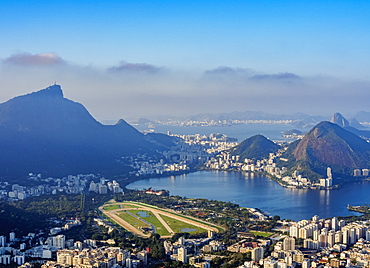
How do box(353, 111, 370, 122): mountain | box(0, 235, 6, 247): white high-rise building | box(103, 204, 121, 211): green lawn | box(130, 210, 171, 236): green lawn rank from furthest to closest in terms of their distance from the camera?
box(353, 111, 370, 122): mountain < box(103, 204, 121, 211): green lawn < box(130, 210, 171, 236): green lawn < box(0, 235, 6, 247): white high-rise building

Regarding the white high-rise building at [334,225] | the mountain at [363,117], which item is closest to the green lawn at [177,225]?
the white high-rise building at [334,225]

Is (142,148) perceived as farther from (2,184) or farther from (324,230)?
(324,230)

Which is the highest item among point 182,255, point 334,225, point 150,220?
point 334,225

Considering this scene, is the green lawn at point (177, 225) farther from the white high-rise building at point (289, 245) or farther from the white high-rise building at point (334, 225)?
the white high-rise building at point (334, 225)

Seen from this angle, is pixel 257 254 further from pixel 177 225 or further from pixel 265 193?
pixel 265 193

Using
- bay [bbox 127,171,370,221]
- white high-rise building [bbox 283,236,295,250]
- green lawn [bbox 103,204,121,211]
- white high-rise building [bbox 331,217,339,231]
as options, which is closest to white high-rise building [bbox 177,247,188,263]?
white high-rise building [bbox 283,236,295,250]

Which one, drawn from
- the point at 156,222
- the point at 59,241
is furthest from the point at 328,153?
the point at 59,241

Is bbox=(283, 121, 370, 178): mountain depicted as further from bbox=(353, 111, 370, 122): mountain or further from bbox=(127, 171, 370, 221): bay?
bbox=(353, 111, 370, 122): mountain
